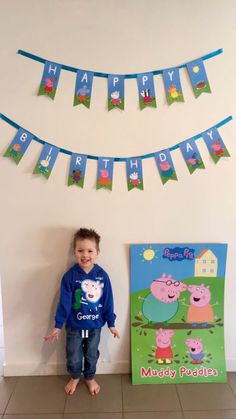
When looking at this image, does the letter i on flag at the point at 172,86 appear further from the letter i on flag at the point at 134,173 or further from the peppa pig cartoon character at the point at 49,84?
the peppa pig cartoon character at the point at 49,84

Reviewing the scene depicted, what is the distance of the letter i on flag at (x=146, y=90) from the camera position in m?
1.84

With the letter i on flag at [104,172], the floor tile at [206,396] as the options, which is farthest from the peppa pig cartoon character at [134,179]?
the floor tile at [206,396]

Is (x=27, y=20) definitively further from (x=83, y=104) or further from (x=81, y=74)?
(x=83, y=104)

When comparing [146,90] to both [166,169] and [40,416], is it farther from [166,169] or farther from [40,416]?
[40,416]

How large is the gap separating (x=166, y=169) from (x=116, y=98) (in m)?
0.45

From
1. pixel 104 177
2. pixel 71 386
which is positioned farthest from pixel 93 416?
pixel 104 177

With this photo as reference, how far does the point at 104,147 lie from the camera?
1888mm

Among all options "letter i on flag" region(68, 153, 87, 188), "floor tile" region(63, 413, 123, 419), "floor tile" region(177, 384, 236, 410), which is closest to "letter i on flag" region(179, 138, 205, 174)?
"letter i on flag" region(68, 153, 87, 188)

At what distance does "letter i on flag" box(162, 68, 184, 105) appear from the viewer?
1845 millimetres

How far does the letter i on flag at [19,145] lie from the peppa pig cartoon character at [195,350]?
4.54 ft

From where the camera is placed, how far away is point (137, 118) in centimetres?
188

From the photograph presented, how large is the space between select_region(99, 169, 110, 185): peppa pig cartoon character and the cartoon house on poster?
65 cm

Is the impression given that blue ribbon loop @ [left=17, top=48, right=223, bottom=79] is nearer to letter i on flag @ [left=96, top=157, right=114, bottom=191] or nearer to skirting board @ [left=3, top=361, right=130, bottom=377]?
letter i on flag @ [left=96, top=157, right=114, bottom=191]

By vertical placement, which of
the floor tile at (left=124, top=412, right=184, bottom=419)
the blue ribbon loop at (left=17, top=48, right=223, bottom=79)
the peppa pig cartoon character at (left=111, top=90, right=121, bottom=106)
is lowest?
the floor tile at (left=124, top=412, right=184, bottom=419)
